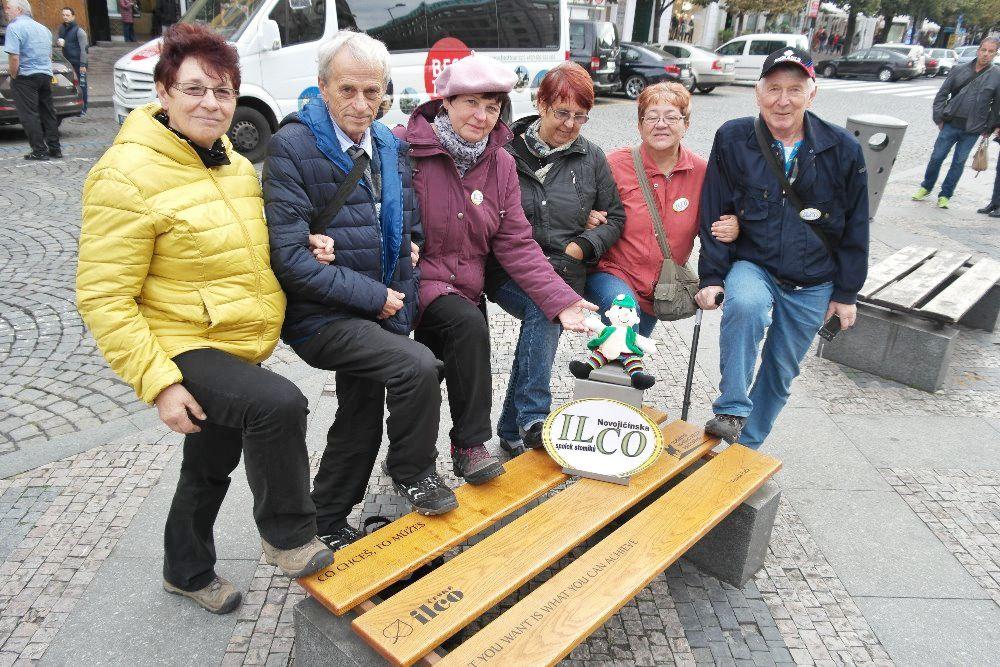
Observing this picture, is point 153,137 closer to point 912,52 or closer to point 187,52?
point 187,52

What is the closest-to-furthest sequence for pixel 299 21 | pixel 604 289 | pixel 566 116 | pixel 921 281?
pixel 566 116 → pixel 604 289 → pixel 921 281 → pixel 299 21

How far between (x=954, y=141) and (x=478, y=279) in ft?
28.2

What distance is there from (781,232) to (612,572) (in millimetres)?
1789

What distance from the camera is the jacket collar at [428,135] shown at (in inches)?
112

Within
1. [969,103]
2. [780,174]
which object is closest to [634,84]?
[969,103]

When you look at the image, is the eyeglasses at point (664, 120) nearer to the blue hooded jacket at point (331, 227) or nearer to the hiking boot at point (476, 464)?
the blue hooded jacket at point (331, 227)

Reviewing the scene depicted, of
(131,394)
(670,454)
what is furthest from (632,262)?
(131,394)

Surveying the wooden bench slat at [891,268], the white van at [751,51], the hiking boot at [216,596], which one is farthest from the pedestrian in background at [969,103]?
the white van at [751,51]

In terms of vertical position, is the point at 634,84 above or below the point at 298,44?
below

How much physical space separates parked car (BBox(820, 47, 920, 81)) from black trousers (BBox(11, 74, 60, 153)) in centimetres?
3216

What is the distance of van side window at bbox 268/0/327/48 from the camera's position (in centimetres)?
968

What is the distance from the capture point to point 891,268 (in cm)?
548

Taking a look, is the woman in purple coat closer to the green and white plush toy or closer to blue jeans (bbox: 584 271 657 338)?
the green and white plush toy

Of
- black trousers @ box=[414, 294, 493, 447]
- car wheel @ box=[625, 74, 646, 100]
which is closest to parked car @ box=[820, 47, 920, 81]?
car wheel @ box=[625, 74, 646, 100]
